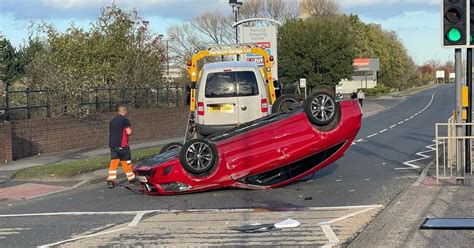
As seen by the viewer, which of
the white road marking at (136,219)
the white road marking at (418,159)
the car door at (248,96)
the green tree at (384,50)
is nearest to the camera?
the white road marking at (136,219)

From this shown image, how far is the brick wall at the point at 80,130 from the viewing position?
18734 millimetres

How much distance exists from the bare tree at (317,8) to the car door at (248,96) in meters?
65.9

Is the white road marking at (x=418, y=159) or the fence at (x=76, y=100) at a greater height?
the fence at (x=76, y=100)

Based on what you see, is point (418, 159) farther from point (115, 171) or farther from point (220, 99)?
point (115, 171)

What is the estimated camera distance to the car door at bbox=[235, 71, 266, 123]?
559 inches

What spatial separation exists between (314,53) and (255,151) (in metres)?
49.9

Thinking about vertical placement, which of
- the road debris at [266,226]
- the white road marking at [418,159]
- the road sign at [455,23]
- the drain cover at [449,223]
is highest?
the road sign at [455,23]

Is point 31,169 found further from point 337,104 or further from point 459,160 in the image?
point 459,160

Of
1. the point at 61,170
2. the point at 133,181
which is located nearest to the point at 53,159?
the point at 61,170

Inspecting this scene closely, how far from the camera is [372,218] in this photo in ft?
28.0

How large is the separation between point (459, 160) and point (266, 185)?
3.54m

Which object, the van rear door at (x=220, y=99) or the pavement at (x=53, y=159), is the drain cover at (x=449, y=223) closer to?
the van rear door at (x=220, y=99)

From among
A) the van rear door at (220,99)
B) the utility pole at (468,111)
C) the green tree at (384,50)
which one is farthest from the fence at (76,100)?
the green tree at (384,50)

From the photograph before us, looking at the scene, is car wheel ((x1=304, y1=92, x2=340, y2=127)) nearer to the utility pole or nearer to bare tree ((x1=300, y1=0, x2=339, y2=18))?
the utility pole
